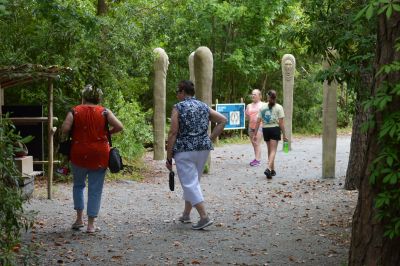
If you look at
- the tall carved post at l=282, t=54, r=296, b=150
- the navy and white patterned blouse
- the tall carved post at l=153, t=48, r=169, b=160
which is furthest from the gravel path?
the tall carved post at l=282, t=54, r=296, b=150

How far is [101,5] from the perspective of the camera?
16.3 m

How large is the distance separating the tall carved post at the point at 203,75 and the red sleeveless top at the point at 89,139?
7.21 meters

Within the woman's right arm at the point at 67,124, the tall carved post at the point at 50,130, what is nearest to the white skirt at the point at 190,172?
the woman's right arm at the point at 67,124

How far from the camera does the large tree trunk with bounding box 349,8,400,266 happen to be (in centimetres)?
543

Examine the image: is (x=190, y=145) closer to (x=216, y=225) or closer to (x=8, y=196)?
(x=216, y=225)

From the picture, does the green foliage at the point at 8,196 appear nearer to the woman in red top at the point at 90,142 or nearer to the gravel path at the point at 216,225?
the gravel path at the point at 216,225

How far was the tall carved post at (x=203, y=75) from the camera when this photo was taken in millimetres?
16172

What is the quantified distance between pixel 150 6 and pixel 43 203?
8.75 m

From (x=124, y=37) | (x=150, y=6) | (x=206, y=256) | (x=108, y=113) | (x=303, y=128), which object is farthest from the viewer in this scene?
(x=303, y=128)

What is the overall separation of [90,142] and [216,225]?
2154 mm

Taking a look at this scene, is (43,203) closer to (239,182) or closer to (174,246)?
(174,246)

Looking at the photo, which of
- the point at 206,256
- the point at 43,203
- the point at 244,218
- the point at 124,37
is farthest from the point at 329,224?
the point at 124,37

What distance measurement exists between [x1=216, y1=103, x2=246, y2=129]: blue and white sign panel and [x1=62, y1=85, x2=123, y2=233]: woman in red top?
1811 cm

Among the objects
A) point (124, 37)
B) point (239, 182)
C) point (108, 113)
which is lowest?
point (239, 182)
